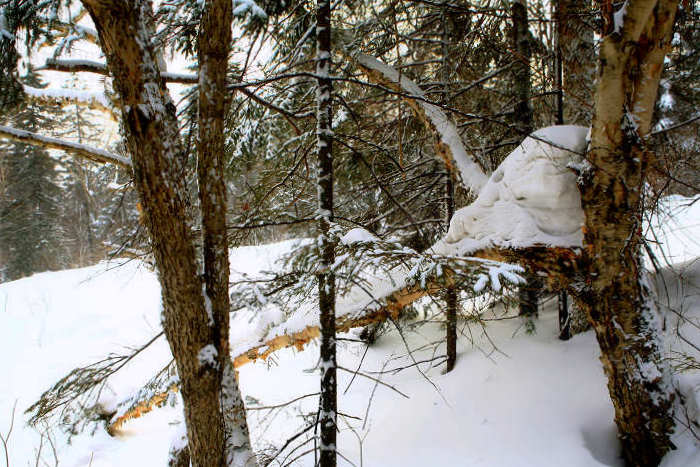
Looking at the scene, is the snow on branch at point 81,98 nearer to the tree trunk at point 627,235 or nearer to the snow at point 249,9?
the snow at point 249,9

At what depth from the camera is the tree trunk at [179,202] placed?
1.78 meters

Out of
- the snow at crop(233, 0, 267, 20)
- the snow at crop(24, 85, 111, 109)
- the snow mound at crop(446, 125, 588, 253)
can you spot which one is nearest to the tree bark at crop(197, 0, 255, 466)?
the snow at crop(233, 0, 267, 20)

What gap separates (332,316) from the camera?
302cm

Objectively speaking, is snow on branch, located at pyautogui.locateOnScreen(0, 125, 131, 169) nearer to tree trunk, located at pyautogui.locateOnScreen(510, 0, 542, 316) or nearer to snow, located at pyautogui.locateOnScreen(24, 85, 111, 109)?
snow, located at pyautogui.locateOnScreen(24, 85, 111, 109)

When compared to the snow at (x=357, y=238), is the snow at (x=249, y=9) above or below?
above

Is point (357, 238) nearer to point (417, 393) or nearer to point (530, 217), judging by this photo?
point (530, 217)

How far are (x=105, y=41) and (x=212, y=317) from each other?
1596 millimetres

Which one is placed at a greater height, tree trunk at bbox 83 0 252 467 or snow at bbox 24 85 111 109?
snow at bbox 24 85 111 109

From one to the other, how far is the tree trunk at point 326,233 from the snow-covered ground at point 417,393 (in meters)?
0.19

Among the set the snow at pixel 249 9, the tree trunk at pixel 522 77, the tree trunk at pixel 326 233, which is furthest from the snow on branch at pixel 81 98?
the tree trunk at pixel 522 77

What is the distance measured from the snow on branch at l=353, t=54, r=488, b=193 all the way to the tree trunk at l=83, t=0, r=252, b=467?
2.11 m

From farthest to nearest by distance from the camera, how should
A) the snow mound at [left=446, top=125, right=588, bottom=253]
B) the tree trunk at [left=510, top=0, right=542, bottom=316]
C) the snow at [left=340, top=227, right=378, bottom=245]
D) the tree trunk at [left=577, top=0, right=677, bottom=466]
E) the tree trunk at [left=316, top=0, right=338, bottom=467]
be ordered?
the tree trunk at [left=510, top=0, right=542, bottom=316] < the tree trunk at [left=316, top=0, right=338, bottom=467] < the snow mound at [left=446, top=125, right=588, bottom=253] < the tree trunk at [left=577, top=0, right=677, bottom=466] < the snow at [left=340, top=227, right=378, bottom=245]

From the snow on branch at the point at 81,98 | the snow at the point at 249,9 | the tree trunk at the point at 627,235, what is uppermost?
the snow at the point at 249,9

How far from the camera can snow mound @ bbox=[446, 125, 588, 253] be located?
278 centimetres
